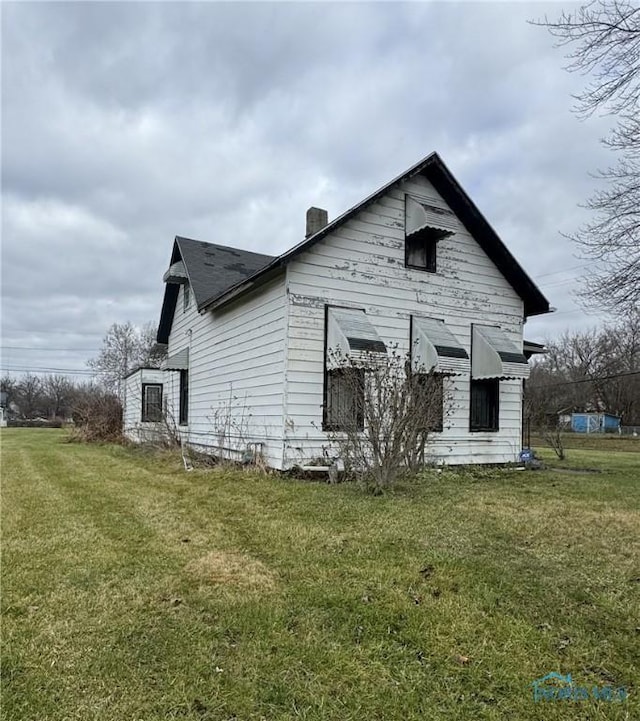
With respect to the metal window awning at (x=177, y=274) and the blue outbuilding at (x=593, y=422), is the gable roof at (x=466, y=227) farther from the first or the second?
the blue outbuilding at (x=593, y=422)

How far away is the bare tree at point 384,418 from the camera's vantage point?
7262 millimetres

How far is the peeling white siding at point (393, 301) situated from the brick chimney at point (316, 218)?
1942 millimetres

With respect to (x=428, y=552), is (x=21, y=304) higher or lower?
higher

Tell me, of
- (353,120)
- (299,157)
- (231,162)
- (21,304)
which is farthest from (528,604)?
(21,304)

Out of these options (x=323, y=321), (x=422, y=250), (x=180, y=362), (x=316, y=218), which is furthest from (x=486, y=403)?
(x=180, y=362)

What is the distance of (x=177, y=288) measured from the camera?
54.7ft

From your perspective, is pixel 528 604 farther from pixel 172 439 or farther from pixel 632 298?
pixel 172 439

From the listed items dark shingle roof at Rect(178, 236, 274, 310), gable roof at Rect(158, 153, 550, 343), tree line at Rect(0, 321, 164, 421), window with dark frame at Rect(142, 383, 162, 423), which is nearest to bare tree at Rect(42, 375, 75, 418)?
tree line at Rect(0, 321, 164, 421)

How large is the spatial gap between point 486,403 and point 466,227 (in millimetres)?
3954

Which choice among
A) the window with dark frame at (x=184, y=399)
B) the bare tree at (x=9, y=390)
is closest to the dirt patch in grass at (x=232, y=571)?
the window with dark frame at (x=184, y=399)

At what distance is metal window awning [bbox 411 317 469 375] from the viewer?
9.72 m

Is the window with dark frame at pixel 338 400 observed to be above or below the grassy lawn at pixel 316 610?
above

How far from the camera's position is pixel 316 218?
11859 mm

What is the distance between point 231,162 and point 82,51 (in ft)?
22.4
